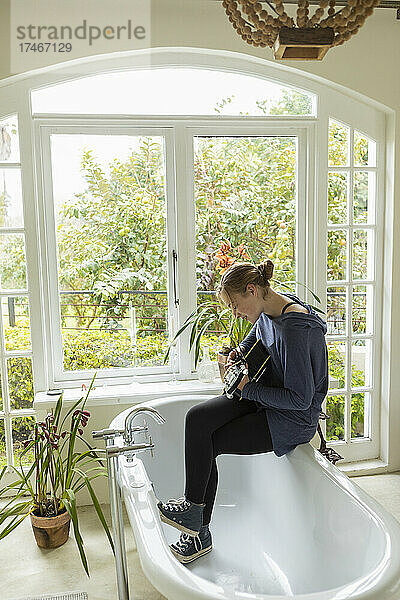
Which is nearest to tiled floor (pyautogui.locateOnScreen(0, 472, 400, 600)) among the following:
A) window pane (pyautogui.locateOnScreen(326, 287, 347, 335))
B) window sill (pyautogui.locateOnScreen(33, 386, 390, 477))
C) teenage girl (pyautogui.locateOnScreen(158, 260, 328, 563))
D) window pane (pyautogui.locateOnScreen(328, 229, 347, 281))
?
teenage girl (pyautogui.locateOnScreen(158, 260, 328, 563))

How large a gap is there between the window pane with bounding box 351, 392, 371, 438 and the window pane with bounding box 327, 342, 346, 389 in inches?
6.4

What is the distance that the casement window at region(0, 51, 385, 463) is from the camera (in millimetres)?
3553

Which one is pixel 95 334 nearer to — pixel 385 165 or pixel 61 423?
pixel 61 423

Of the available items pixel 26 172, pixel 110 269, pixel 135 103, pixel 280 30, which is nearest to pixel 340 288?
pixel 110 269

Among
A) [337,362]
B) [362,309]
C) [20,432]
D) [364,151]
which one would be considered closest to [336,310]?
[362,309]

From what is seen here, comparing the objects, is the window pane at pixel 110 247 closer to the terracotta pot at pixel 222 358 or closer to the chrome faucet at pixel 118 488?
the terracotta pot at pixel 222 358

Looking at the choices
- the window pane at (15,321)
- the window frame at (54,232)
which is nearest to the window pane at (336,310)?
the window frame at (54,232)

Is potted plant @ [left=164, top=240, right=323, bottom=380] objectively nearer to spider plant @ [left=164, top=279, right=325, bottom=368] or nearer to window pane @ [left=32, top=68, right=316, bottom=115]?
spider plant @ [left=164, top=279, right=325, bottom=368]

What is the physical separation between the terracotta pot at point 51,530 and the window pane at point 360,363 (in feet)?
6.63

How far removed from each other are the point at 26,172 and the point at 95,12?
3.05ft

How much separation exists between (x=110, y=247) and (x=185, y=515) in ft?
5.60

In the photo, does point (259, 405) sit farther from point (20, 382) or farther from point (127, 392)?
point (20, 382)

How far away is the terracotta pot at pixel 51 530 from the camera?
119 inches

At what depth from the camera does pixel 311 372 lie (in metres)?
2.48
